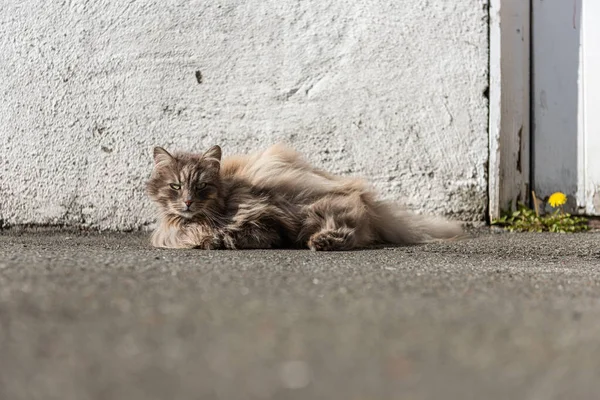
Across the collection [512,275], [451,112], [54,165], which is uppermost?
[451,112]

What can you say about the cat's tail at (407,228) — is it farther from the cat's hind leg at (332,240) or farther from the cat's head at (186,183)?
the cat's head at (186,183)

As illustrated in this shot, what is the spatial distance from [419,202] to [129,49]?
2.28 meters

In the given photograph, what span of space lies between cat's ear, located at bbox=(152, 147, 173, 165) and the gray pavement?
134 centimetres

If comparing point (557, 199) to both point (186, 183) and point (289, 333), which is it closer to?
point (186, 183)

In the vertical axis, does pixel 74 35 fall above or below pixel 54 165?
above

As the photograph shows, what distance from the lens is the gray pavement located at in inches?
48.9

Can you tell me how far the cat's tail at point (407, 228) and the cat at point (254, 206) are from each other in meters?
0.11

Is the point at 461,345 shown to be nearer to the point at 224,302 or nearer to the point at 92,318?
the point at 224,302

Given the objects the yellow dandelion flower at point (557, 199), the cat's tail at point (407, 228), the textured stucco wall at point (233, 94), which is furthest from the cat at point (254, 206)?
the yellow dandelion flower at point (557, 199)

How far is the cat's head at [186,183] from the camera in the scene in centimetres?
375

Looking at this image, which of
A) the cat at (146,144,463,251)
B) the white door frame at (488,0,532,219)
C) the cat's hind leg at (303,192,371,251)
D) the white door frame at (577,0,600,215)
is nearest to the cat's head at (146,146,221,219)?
the cat at (146,144,463,251)

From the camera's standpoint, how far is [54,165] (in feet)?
15.8

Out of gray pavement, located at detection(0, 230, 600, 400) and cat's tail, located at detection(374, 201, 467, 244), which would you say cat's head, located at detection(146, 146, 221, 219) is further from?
gray pavement, located at detection(0, 230, 600, 400)

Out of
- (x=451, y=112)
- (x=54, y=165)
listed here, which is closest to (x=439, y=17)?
(x=451, y=112)
